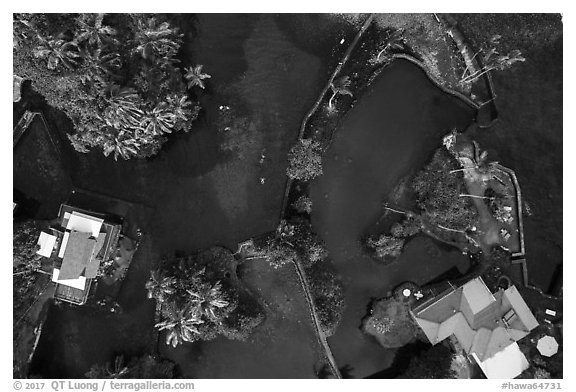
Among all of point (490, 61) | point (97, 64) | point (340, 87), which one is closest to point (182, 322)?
point (97, 64)

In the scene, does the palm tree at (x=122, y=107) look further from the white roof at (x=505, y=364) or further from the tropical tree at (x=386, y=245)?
the white roof at (x=505, y=364)

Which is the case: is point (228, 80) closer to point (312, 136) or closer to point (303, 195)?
point (312, 136)

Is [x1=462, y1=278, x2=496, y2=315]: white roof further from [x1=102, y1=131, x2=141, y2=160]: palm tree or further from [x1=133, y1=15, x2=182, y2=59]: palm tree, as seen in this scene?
[x1=133, y1=15, x2=182, y2=59]: palm tree

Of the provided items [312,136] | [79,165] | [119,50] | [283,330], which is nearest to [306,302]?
[283,330]

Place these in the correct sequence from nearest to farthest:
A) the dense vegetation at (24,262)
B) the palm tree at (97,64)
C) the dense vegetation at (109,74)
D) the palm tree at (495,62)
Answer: the dense vegetation at (109,74)
the palm tree at (97,64)
the dense vegetation at (24,262)
the palm tree at (495,62)

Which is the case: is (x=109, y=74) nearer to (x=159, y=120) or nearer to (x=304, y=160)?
(x=159, y=120)

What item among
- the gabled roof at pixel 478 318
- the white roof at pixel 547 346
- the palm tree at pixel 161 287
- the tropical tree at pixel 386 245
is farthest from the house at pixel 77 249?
the white roof at pixel 547 346

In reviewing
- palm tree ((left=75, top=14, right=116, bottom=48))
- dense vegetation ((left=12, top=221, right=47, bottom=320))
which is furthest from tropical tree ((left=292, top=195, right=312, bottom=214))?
dense vegetation ((left=12, top=221, right=47, bottom=320))
